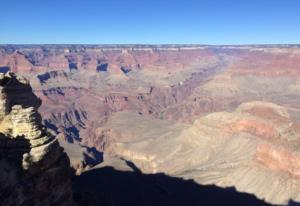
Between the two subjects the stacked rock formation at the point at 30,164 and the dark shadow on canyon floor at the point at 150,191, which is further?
the dark shadow on canyon floor at the point at 150,191

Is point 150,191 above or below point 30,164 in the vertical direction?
below

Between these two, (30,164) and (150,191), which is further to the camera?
(150,191)

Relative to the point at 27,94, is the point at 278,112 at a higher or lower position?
lower

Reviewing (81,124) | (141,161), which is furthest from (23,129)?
(81,124)

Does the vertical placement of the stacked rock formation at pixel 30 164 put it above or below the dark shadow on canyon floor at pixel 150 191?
above

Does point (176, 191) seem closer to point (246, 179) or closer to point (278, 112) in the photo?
point (246, 179)
